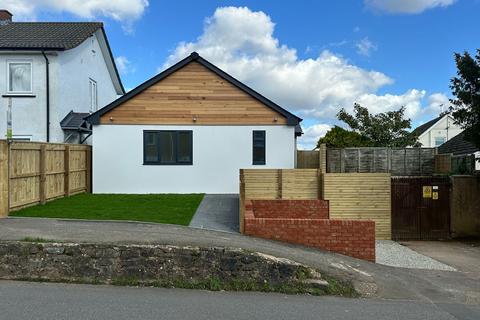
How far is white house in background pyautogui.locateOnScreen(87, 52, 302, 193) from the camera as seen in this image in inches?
727

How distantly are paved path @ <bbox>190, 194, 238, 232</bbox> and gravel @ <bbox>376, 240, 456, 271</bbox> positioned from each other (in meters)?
3.48

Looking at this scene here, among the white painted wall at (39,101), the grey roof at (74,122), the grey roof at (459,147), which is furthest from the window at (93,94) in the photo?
the grey roof at (459,147)

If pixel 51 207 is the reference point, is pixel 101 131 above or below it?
above

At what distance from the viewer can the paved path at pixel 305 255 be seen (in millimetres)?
7660

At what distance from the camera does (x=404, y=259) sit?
1077cm

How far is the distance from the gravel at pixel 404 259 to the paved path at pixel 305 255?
2.06 ft

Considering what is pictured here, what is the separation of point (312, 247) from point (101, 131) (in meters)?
11.6

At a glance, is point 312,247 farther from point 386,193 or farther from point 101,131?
point 101,131

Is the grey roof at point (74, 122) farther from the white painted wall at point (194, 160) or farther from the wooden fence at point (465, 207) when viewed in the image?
the wooden fence at point (465, 207)

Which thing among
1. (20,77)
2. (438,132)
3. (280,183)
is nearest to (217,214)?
(280,183)

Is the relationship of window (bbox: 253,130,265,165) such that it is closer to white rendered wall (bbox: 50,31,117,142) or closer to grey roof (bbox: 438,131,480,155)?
white rendered wall (bbox: 50,31,117,142)

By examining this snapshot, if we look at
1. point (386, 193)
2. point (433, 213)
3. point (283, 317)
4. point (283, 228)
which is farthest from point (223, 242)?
point (433, 213)

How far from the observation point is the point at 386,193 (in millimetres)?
14344

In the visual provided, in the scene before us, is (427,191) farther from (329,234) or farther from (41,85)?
(41,85)
